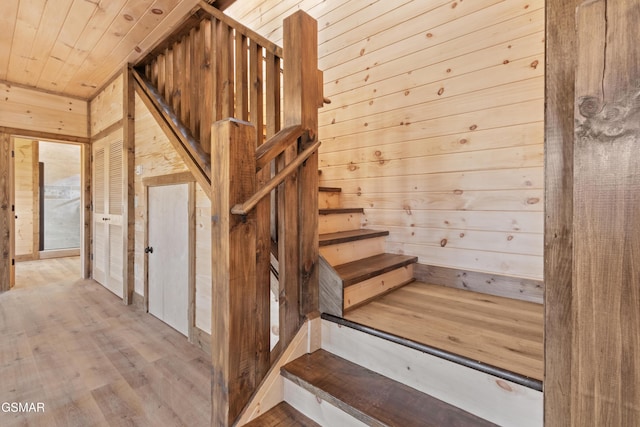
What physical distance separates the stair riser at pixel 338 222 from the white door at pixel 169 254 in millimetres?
1385

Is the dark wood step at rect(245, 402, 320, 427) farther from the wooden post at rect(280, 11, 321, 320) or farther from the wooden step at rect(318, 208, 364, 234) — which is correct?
the wooden step at rect(318, 208, 364, 234)

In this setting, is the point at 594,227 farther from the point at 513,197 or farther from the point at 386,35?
the point at 386,35

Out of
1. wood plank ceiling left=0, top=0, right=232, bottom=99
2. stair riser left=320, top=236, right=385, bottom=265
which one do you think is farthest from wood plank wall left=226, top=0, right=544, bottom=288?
wood plank ceiling left=0, top=0, right=232, bottom=99

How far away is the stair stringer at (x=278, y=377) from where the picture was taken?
1348 mm

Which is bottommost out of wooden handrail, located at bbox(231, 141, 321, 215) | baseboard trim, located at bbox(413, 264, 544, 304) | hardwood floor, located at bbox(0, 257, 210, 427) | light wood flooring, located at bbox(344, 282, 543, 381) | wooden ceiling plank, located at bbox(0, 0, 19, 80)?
hardwood floor, located at bbox(0, 257, 210, 427)

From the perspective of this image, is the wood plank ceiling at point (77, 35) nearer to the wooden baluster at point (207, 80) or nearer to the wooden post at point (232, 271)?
the wooden baluster at point (207, 80)

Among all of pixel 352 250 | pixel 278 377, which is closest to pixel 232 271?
pixel 278 377

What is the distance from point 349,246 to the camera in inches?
81.7

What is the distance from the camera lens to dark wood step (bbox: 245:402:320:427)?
1330 mm

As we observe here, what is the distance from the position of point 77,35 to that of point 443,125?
11.8 ft

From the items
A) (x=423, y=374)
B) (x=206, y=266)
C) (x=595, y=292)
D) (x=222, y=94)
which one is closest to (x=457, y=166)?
(x=423, y=374)

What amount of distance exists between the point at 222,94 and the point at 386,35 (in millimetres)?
1471

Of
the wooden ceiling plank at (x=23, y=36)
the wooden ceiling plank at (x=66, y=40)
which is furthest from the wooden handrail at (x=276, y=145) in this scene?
the wooden ceiling plank at (x=23, y=36)

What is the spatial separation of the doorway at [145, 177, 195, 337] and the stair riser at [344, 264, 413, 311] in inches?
65.2
